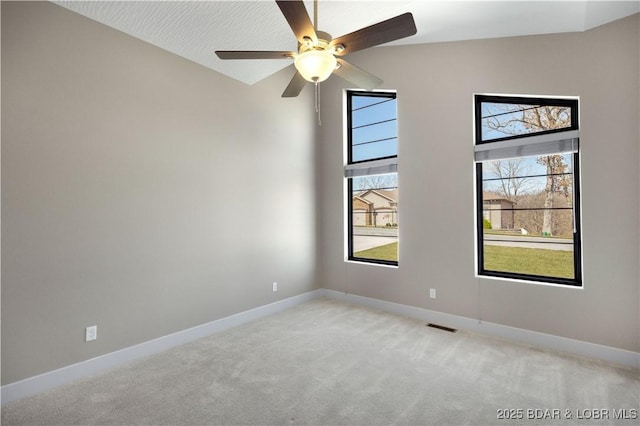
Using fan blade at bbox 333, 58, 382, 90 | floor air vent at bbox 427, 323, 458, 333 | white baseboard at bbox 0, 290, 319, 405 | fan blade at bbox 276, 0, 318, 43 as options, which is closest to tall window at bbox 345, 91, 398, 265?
floor air vent at bbox 427, 323, 458, 333

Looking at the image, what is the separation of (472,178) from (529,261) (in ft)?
3.50

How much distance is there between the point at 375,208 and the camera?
15.1ft

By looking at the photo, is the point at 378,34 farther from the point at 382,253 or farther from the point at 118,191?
the point at 382,253

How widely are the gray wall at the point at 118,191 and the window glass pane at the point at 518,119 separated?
2.65 meters

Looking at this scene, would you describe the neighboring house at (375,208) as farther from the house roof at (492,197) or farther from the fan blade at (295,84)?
the fan blade at (295,84)

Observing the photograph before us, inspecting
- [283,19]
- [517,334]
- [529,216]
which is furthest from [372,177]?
[517,334]

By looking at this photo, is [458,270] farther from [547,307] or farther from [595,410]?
[595,410]

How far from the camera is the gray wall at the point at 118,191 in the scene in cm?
236

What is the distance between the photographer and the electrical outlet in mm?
2664

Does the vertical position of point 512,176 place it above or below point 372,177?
below

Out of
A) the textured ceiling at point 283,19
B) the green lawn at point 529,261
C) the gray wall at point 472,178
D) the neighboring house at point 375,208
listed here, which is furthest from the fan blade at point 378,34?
the green lawn at point 529,261

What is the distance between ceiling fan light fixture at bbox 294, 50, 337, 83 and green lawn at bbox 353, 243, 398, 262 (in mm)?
2875

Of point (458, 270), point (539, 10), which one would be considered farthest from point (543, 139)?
point (458, 270)

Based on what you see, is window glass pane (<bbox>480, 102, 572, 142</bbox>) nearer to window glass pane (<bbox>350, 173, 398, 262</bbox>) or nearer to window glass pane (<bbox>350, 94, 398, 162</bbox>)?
window glass pane (<bbox>350, 94, 398, 162</bbox>)
